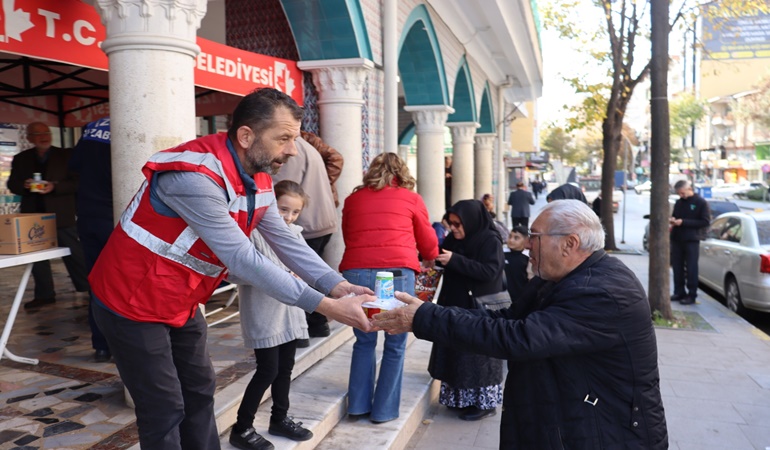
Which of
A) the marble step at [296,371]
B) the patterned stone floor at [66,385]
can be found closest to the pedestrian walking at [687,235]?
the marble step at [296,371]

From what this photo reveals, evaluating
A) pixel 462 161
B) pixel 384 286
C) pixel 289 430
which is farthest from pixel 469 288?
pixel 462 161

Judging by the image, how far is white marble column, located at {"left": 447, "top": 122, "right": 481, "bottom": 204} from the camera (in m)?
14.6

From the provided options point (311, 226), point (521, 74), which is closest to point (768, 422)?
point (311, 226)

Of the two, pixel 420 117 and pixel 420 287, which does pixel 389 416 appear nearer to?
pixel 420 287

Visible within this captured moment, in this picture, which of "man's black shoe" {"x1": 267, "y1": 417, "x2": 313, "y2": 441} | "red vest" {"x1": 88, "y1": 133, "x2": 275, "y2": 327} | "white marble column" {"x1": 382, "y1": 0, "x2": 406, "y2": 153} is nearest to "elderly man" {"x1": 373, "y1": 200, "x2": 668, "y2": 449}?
"red vest" {"x1": 88, "y1": 133, "x2": 275, "y2": 327}

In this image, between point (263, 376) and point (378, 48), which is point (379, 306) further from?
point (378, 48)

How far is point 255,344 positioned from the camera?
3.49 metres

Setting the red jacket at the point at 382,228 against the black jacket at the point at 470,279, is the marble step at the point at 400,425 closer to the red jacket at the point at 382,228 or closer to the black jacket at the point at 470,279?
the black jacket at the point at 470,279

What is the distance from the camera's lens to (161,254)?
7.74ft

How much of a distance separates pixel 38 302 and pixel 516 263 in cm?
504

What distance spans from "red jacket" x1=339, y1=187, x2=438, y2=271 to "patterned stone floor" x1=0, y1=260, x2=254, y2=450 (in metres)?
1.20

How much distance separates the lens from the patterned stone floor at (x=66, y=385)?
11.6 ft

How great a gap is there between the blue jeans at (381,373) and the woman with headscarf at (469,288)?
360 mm

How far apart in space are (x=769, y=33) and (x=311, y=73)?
22.5m
